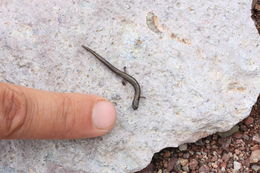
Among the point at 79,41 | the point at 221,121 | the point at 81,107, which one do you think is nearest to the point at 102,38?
the point at 79,41

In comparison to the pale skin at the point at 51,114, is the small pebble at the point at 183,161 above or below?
below

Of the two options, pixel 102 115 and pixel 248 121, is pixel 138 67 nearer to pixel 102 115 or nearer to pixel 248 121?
pixel 102 115

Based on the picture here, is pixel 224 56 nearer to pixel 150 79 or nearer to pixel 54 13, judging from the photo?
pixel 150 79

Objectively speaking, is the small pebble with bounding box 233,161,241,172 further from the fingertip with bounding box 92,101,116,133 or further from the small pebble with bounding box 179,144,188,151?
the fingertip with bounding box 92,101,116,133

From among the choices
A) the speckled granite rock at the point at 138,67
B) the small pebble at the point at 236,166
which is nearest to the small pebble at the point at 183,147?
the speckled granite rock at the point at 138,67

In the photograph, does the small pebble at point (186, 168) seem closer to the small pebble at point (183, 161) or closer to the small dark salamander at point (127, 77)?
the small pebble at point (183, 161)

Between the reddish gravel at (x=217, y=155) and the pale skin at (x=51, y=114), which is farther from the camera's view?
the reddish gravel at (x=217, y=155)
